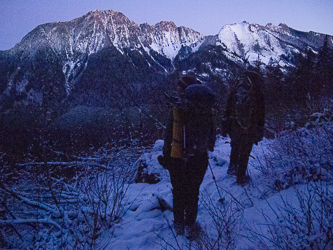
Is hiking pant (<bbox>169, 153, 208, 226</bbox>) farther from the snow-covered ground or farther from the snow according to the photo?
the snow

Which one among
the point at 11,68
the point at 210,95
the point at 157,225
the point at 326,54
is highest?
the point at 11,68

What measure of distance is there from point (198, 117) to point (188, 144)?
0.35 metres

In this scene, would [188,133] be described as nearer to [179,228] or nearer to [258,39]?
[179,228]

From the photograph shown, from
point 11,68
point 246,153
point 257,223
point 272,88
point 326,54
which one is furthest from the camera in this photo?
point 11,68

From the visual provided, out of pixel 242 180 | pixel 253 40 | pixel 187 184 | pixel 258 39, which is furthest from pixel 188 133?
pixel 258 39

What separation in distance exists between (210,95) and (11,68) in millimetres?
124981

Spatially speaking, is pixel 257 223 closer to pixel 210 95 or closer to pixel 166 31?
pixel 210 95

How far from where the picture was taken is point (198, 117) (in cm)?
223

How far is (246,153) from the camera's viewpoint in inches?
124

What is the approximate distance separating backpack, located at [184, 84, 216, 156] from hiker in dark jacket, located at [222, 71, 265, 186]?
1.14m

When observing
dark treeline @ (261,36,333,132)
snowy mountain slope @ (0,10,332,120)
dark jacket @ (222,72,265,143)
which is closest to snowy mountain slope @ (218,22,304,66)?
snowy mountain slope @ (0,10,332,120)

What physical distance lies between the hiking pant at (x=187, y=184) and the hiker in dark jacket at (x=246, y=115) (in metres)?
1.14

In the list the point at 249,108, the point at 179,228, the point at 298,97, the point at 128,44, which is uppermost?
the point at 128,44

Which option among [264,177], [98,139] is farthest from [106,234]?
[98,139]
